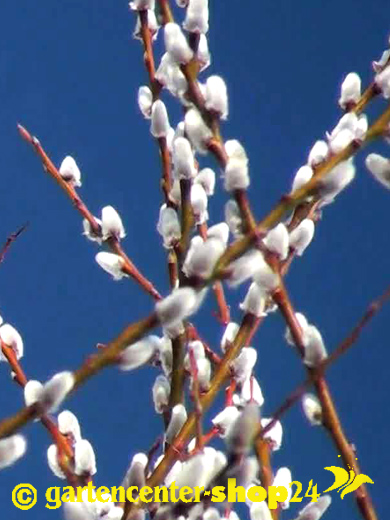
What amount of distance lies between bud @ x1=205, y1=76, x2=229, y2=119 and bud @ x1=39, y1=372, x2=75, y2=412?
200 mm

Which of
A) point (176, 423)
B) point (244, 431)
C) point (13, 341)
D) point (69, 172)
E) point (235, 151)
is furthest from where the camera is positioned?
point (69, 172)

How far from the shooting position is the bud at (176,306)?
47 cm

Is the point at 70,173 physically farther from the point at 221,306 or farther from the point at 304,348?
the point at 304,348

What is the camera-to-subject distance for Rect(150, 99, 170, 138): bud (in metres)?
0.79

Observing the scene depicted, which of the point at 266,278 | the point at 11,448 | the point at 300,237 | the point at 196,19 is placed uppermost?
the point at 196,19

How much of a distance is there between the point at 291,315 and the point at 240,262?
13 cm

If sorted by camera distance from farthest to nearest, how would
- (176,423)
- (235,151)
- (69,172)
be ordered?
1. (69,172)
2. (176,423)
3. (235,151)

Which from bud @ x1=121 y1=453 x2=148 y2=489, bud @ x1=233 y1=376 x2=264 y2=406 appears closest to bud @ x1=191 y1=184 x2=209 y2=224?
bud @ x1=233 y1=376 x2=264 y2=406

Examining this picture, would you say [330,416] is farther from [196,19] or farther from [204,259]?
[196,19]

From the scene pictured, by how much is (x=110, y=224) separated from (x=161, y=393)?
16cm

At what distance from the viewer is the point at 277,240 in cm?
59

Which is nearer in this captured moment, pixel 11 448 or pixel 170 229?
pixel 11 448

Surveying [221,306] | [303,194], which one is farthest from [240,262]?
[221,306]
